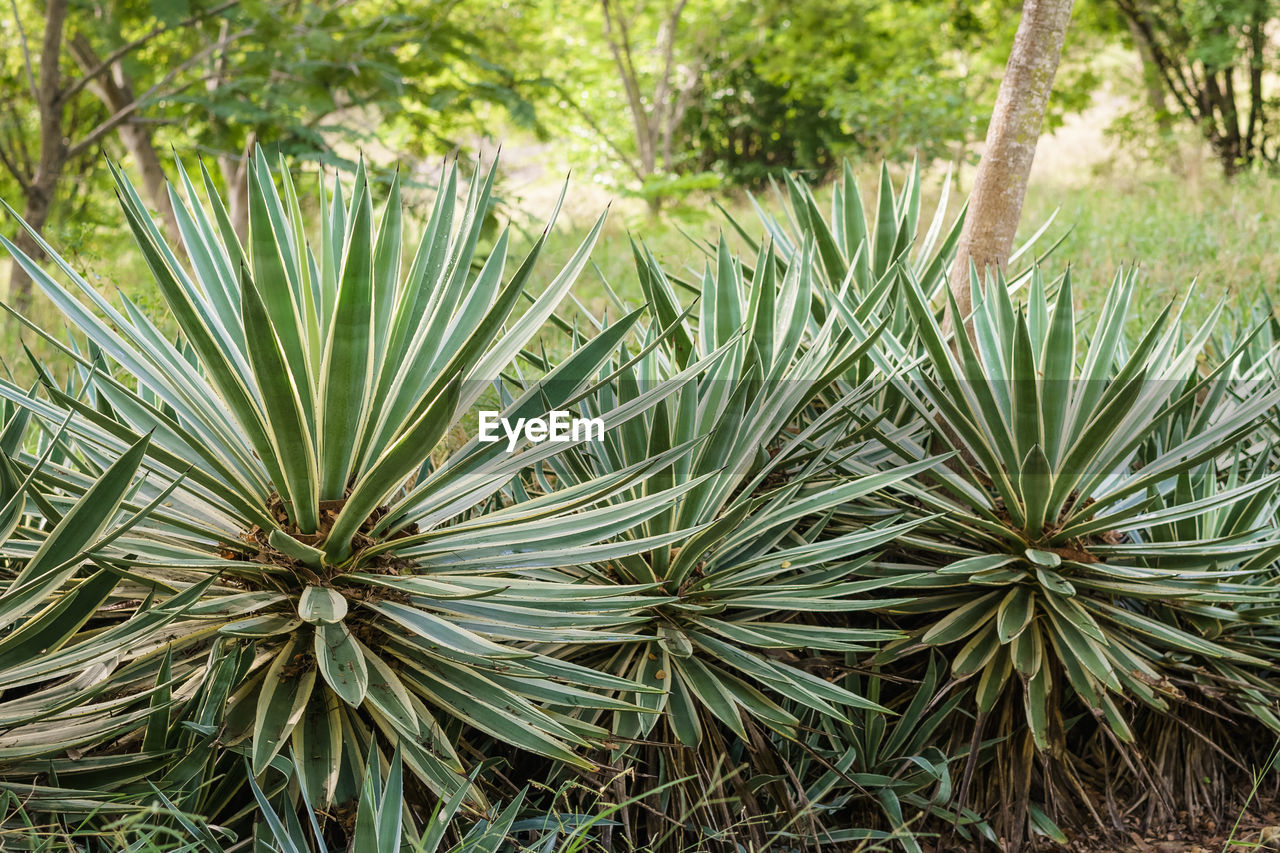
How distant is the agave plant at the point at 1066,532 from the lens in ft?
6.82

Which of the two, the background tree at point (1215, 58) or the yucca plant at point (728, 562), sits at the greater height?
the background tree at point (1215, 58)

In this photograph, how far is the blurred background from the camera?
5180 mm

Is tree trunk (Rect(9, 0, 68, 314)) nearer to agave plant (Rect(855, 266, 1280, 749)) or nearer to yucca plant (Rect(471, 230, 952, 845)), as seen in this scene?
yucca plant (Rect(471, 230, 952, 845))

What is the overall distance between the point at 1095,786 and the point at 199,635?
2.13 meters

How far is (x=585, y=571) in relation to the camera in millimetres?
2025

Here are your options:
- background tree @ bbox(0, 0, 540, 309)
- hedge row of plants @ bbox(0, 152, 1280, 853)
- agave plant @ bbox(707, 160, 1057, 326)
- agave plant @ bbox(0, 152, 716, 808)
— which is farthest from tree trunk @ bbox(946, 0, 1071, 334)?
background tree @ bbox(0, 0, 540, 309)

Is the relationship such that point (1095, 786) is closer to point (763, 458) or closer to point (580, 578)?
point (763, 458)

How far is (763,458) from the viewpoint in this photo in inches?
86.8

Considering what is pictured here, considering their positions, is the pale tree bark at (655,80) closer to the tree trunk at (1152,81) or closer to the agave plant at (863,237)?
the tree trunk at (1152,81)

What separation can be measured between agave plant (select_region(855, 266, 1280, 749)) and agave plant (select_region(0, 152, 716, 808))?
82cm

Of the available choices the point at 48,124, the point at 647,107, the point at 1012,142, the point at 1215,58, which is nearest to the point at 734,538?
the point at 1012,142

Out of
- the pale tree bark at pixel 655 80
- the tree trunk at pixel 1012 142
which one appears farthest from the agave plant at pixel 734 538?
the pale tree bark at pixel 655 80

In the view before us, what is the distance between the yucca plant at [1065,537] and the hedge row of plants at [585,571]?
0.01 metres

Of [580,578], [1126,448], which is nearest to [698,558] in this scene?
[580,578]
